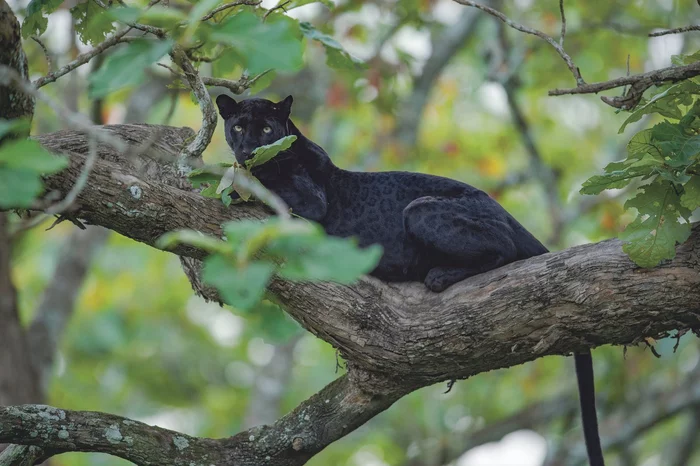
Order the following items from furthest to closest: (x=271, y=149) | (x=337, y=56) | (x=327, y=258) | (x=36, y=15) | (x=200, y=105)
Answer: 1. (x=337, y=56)
2. (x=200, y=105)
3. (x=36, y=15)
4. (x=271, y=149)
5. (x=327, y=258)

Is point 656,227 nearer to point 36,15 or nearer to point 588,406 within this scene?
point 588,406

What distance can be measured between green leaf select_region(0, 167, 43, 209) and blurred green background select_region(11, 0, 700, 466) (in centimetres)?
487

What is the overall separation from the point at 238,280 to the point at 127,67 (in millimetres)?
723

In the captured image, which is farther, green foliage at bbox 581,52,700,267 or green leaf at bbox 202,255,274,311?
green foliage at bbox 581,52,700,267

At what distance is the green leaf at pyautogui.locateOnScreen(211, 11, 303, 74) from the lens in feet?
6.50

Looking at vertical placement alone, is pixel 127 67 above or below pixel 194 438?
above

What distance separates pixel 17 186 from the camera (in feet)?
6.12

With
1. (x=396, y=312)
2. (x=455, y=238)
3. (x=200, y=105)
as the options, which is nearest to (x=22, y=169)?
(x=200, y=105)

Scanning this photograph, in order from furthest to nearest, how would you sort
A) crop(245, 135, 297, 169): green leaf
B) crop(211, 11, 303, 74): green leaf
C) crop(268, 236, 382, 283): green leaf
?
1. crop(245, 135, 297, 169): green leaf
2. crop(211, 11, 303, 74): green leaf
3. crop(268, 236, 382, 283): green leaf

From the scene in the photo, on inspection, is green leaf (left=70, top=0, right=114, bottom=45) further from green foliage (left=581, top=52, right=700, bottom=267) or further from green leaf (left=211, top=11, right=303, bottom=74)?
green foliage (left=581, top=52, right=700, bottom=267)

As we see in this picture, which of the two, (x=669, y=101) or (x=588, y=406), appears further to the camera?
(x=588, y=406)

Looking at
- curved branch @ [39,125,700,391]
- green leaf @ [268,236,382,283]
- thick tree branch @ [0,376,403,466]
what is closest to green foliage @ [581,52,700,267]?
curved branch @ [39,125,700,391]

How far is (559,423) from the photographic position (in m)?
9.23

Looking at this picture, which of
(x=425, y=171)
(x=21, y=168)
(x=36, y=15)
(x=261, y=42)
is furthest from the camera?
(x=425, y=171)
